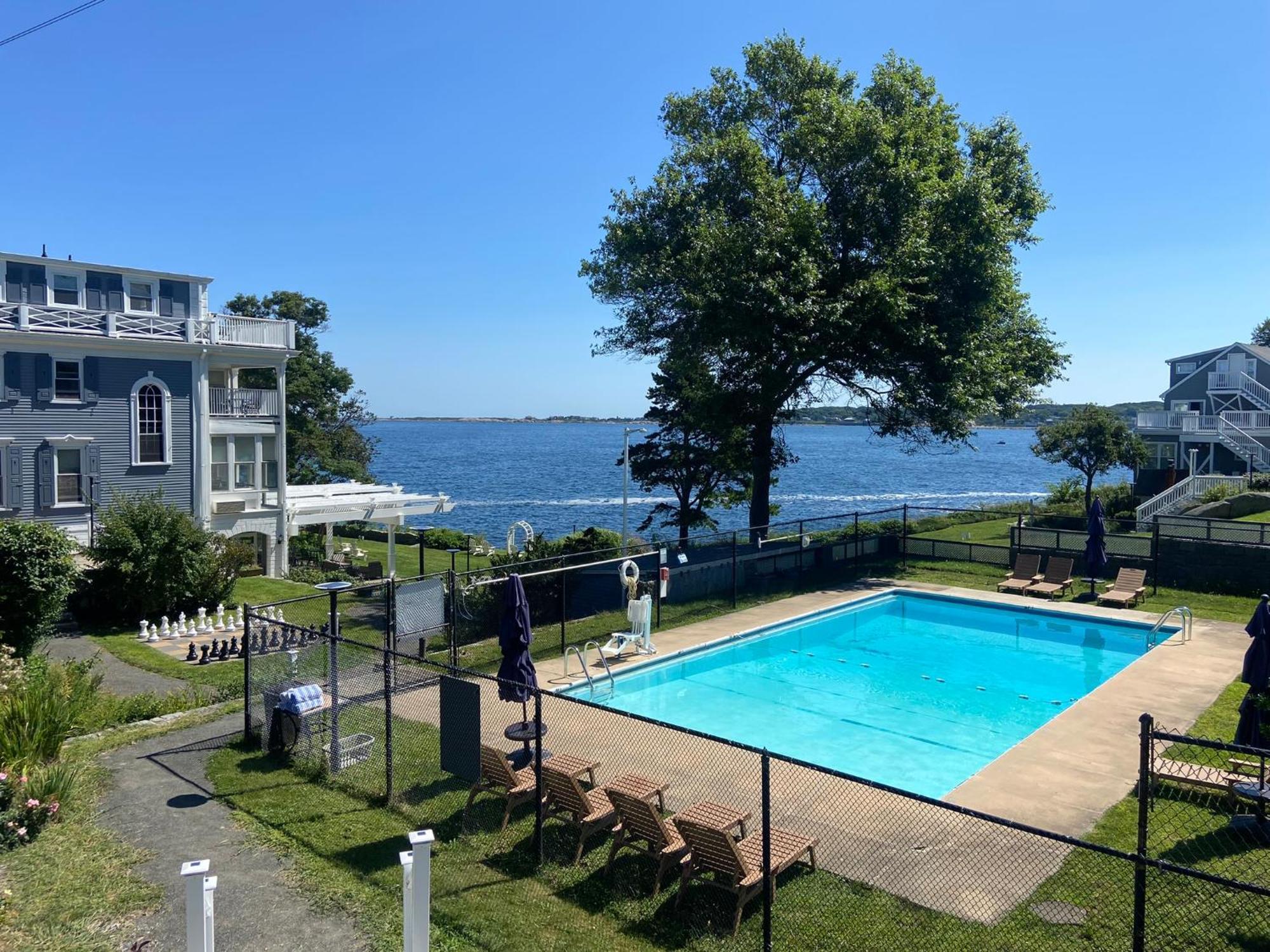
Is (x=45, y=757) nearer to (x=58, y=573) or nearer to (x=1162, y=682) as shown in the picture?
(x=58, y=573)

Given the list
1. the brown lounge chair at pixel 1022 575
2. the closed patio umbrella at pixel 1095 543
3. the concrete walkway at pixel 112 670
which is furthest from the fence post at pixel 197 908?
the brown lounge chair at pixel 1022 575

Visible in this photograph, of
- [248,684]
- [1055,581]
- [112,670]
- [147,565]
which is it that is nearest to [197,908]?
[248,684]

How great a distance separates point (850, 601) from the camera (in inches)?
933

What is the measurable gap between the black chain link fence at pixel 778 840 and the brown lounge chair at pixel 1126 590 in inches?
419

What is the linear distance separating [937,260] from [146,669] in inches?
858

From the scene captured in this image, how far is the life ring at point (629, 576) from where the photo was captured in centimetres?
1912

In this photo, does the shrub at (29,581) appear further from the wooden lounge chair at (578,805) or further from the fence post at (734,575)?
the fence post at (734,575)

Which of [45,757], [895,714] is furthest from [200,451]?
[895,714]

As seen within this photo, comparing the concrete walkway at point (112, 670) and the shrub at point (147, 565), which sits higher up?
the shrub at point (147, 565)

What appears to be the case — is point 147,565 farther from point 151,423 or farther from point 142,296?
point 142,296

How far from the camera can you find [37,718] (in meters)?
10.8

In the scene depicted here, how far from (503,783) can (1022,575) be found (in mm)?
19022

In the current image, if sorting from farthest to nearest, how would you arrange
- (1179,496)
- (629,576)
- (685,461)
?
(685,461) → (1179,496) → (629,576)

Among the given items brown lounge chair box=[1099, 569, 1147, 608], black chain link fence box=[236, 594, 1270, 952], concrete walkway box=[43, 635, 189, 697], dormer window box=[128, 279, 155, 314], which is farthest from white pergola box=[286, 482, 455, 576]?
brown lounge chair box=[1099, 569, 1147, 608]
